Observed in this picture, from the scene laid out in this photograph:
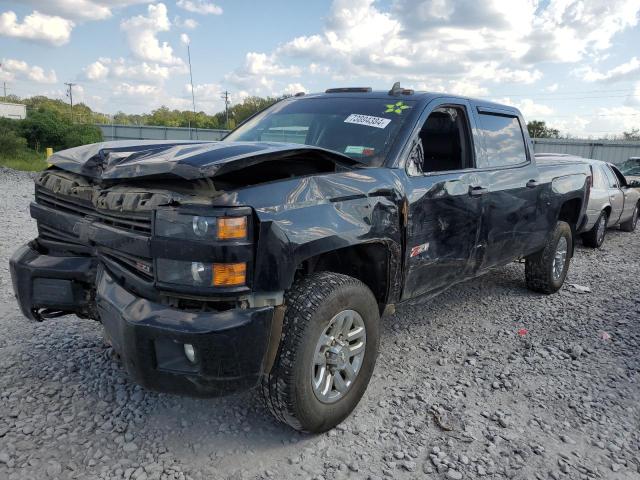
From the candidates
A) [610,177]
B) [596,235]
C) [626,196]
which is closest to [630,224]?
[626,196]

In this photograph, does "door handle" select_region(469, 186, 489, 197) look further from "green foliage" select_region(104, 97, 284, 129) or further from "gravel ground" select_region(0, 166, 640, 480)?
"green foliage" select_region(104, 97, 284, 129)

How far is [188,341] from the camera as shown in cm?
225

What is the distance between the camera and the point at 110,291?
2543 millimetres

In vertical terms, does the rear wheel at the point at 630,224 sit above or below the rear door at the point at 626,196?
below

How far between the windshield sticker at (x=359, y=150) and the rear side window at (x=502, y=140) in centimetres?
138

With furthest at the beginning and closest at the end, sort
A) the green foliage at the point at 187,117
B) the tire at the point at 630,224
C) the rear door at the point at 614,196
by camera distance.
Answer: the green foliage at the point at 187,117
the tire at the point at 630,224
the rear door at the point at 614,196

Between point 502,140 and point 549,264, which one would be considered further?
point 549,264

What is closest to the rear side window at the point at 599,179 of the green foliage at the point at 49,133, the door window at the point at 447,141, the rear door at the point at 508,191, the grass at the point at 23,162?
the rear door at the point at 508,191

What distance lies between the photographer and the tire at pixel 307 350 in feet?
8.26

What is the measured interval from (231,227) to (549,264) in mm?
4339

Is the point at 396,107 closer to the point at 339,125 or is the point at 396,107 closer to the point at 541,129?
the point at 339,125

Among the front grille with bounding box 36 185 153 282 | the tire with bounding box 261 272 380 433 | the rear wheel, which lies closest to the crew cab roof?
the tire with bounding box 261 272 380 433

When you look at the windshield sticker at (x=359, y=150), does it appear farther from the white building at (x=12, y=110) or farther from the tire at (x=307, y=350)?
the white building at (x=12, y=110)

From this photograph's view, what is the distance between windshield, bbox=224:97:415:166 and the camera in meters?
3.43
